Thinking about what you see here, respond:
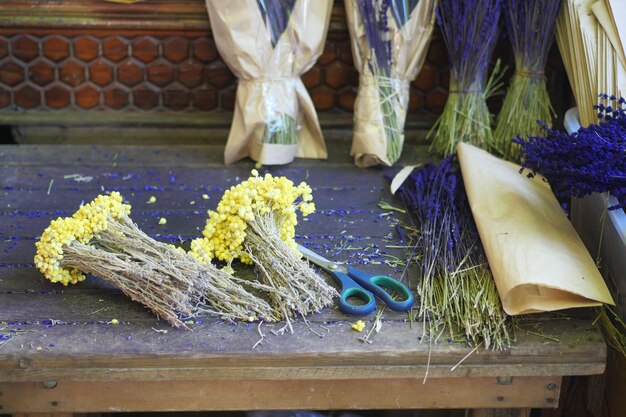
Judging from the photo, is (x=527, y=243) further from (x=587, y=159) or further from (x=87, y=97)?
(x=87, y=97)

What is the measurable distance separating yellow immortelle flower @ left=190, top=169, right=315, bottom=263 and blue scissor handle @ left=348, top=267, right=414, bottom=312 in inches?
6.4

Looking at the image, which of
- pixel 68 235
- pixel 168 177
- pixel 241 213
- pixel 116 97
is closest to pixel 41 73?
pixel 116 97

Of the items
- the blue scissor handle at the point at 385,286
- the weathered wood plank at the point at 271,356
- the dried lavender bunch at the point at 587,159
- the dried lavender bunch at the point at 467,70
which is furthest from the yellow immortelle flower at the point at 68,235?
the dried lavender bunch at the point at 467,70

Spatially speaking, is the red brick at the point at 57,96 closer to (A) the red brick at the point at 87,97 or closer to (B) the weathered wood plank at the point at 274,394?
(A) the red brick at the point at 87,97

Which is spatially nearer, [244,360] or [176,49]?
[244,360]

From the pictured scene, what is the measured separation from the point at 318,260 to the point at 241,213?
19 cm

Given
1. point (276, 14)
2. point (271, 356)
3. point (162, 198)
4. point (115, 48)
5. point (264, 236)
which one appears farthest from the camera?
point (115, 48)

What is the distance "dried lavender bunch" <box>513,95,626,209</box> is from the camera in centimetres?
142

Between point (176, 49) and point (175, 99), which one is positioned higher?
point (176, 49)

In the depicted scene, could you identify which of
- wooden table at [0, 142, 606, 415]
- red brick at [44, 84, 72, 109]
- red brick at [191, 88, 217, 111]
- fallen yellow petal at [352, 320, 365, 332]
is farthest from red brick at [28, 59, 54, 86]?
fallen yellow petal at [352, 320, 365, 332]

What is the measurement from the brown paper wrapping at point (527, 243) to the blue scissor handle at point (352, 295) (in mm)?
240

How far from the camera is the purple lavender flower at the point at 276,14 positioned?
1.93 meters

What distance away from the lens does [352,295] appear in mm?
1459

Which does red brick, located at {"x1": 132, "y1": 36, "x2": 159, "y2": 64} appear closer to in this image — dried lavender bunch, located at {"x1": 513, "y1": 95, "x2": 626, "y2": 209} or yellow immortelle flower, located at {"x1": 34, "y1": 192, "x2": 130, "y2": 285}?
yellow immortelle flower, located at {"x1": 34, "y1": 192, "x2": 130, "y2": 285}
